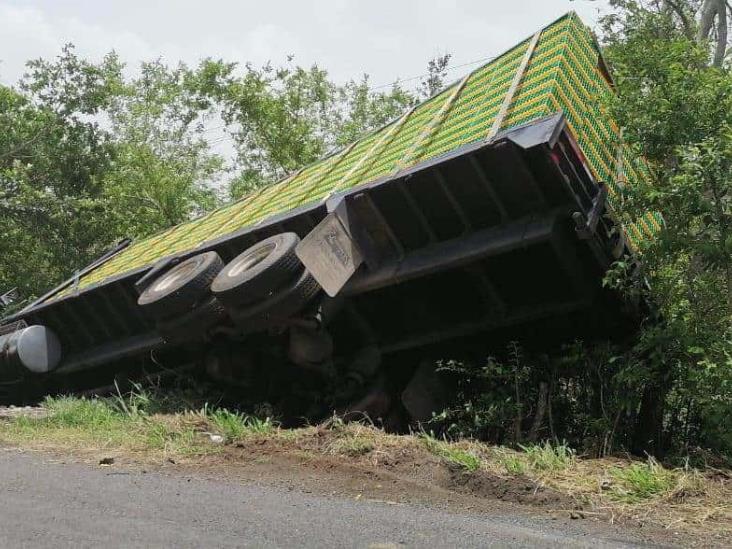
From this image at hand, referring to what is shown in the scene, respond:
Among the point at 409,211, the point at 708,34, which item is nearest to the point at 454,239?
the point at 409,211

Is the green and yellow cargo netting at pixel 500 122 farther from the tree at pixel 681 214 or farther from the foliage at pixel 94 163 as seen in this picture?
the foliage at pixel 94 163

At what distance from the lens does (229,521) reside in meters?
4.09

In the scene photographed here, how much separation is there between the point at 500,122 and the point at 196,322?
3.36 m

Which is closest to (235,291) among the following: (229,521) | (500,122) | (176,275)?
(176,275)

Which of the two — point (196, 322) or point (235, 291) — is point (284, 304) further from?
point (196, 322)

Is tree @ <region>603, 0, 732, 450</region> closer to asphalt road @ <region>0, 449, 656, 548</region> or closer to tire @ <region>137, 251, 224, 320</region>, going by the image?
asphalt road @ <region>0, 449, 656, 548</region>

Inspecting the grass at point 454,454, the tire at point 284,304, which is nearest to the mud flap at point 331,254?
Answer: the tire at point 284,304

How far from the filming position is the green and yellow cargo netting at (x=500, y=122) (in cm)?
687

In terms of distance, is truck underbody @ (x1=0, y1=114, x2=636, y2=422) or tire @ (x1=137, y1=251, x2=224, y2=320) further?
tire @ (x1=137, y1=251, x2=224, y2=320)

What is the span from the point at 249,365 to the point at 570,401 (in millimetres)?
3152

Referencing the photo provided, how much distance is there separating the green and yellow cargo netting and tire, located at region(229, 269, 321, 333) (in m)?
1.20

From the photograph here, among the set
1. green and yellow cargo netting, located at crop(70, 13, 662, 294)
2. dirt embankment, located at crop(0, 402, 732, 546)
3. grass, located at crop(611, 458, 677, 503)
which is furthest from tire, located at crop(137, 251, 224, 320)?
grass, located at crop(611, 458, 677, 503)

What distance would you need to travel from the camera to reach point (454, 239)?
6.84 metres

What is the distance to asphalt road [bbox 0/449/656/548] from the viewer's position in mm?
3750
